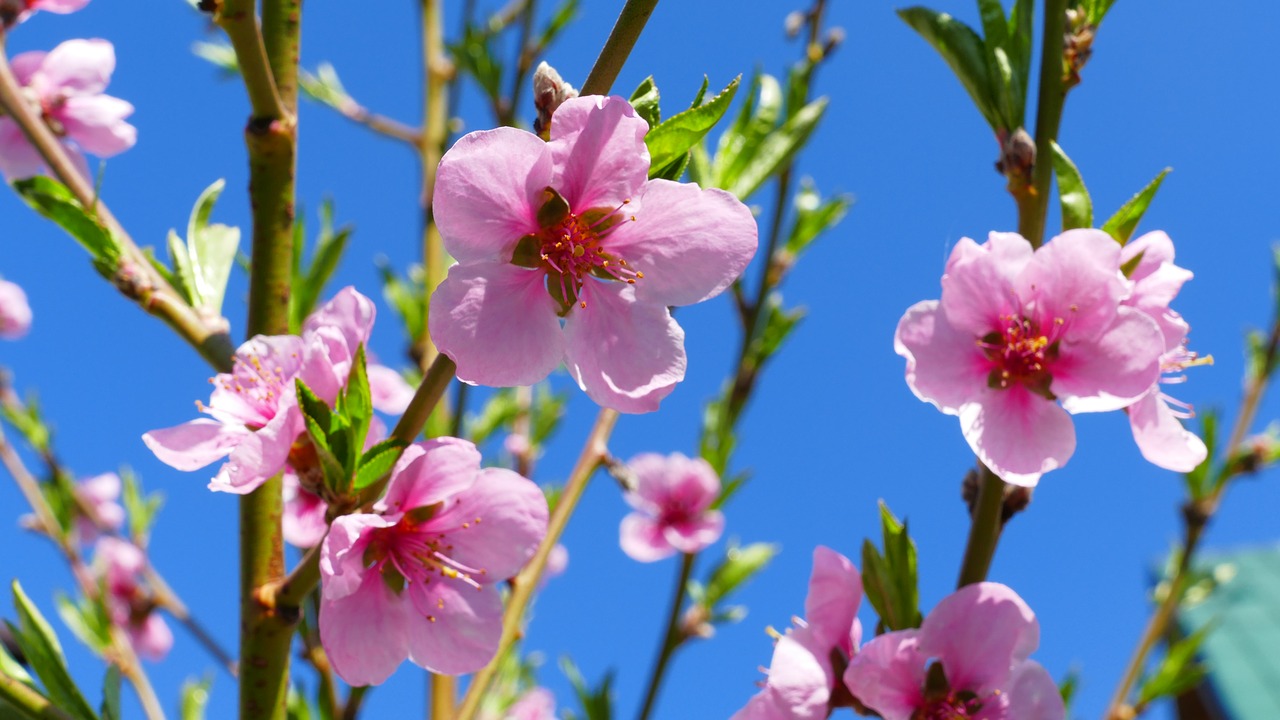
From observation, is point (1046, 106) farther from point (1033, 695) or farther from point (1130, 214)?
point (1033, 695)

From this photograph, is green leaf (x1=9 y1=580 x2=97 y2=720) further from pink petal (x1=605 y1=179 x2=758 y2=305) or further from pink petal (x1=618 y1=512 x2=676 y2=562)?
pink petal (x1=618 y1=512 x2=676 y2=562)

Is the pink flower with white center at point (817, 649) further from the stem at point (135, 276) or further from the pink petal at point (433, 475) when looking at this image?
the stem at point (135, 276)

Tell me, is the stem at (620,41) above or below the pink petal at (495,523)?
above

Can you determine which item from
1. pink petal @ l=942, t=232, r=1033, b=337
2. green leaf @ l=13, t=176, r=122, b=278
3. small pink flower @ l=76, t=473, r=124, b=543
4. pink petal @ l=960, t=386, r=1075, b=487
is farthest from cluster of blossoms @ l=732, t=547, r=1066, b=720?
small pink flower @ l=76, t=473, r=124, b=543

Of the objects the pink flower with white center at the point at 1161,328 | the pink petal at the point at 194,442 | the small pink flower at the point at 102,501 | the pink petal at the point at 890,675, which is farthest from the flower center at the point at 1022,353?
the small pink flower at the point at 102,501

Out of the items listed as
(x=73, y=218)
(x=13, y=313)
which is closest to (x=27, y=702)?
(x=73, y=218)
